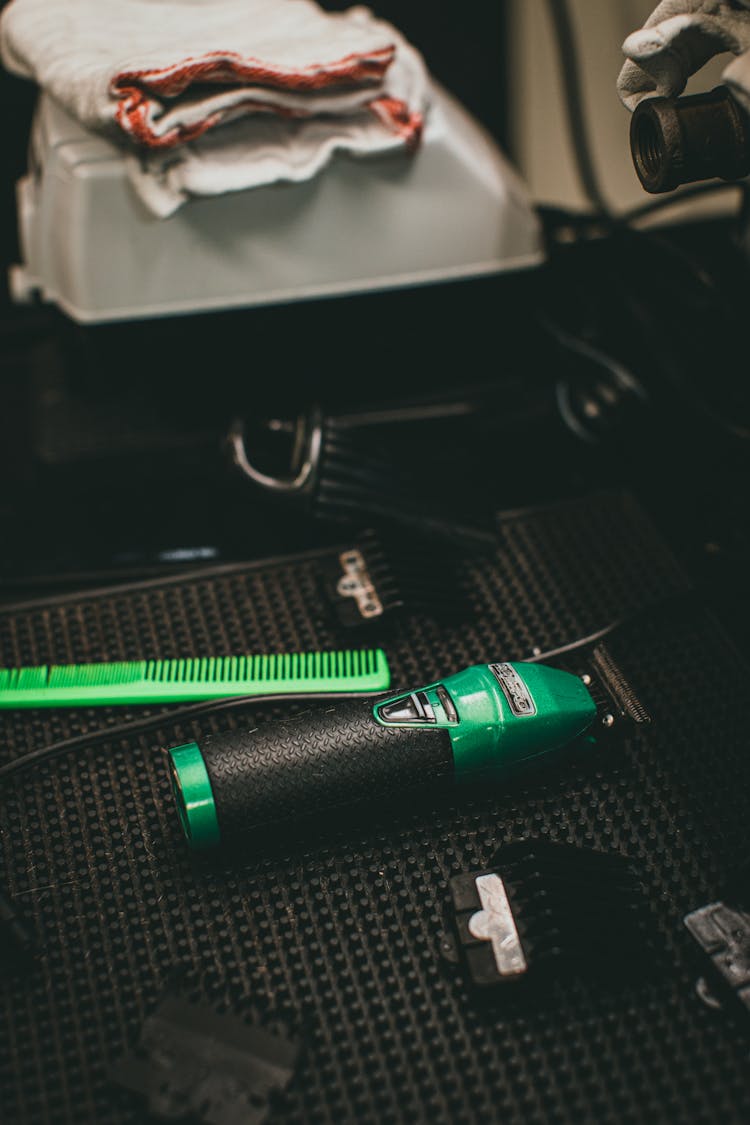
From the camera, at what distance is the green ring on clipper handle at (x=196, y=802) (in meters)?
0.64

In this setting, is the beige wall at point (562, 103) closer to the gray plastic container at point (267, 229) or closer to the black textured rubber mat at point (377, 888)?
the gray plastic container at point (267, 229)

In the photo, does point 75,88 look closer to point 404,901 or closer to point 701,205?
point 404,901

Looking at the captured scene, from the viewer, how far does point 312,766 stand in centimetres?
67

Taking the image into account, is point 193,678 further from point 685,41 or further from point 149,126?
point 685,41

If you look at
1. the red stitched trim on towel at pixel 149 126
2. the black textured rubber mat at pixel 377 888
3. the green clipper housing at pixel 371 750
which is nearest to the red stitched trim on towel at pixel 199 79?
the red stitched trim on towel at pixel 149 126

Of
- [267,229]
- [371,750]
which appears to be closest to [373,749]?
[371,750]

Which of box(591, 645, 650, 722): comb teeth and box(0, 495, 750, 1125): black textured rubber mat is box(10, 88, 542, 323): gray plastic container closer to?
box(0, 495, 750, 1125): black textured rubber mat

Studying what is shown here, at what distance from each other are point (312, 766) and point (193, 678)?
157mm

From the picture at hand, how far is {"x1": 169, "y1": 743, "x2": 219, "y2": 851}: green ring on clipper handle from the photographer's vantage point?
0.64m

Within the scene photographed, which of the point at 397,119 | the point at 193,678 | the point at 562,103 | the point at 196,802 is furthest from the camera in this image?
the point at 562,103

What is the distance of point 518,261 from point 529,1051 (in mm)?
732

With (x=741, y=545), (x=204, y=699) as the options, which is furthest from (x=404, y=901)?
(x=741, y=545)

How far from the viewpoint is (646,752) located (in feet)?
2.38

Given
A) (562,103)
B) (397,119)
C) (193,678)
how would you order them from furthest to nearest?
1. (562,103)
2. (397,119)
3. (193,678)
